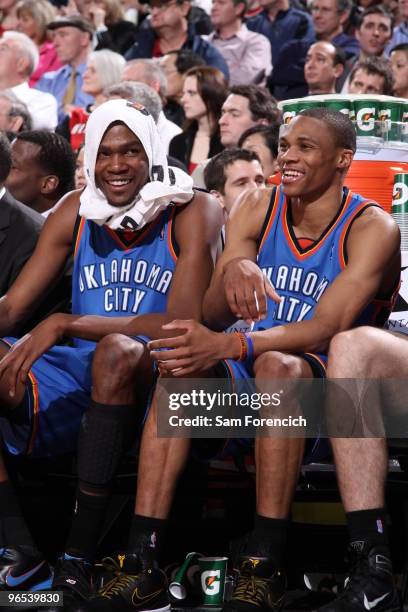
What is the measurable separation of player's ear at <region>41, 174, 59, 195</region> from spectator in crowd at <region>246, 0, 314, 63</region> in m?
4.04

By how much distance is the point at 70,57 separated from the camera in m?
8.20

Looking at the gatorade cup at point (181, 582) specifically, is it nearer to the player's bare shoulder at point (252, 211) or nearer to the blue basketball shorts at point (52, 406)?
the blue basketball shorts at point (52, 406)

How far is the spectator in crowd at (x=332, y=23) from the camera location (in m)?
8.09

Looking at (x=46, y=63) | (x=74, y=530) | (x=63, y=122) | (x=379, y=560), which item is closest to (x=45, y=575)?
(x=74, y=530)

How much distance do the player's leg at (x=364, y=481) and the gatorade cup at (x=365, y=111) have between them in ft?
3.94

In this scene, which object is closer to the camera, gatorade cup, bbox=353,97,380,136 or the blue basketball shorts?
the blue basketball shorts

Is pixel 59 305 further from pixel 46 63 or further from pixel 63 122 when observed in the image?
pixel 46 63

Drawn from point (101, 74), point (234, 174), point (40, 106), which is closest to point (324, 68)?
point (101, 74)

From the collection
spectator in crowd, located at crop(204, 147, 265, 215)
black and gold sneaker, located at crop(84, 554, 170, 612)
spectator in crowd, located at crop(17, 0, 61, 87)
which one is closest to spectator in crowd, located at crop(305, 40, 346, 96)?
spectator in crowd, located at crop(204, 147, 265, 215)

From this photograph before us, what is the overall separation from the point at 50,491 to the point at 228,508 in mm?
643

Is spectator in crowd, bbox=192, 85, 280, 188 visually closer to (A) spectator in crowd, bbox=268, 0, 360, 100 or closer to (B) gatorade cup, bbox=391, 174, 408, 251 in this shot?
(A) spectator in crowd, bbox=268, 0, 360, 100

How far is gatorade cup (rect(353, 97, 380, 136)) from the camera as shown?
12.7 ft

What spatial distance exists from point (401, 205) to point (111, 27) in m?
5.97

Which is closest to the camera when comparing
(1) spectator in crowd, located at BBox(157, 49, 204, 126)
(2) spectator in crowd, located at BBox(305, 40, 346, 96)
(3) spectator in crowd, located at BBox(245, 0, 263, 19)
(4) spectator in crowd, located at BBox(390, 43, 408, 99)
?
(4) spectator in crowd, located at BBox(390, 43, 408, 99)
